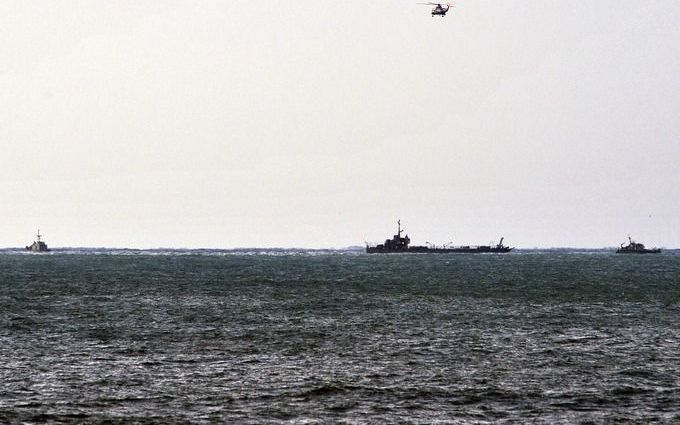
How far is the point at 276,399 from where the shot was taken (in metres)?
31.1

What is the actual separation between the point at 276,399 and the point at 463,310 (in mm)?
39642

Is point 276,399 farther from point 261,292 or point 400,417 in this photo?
point 261,292

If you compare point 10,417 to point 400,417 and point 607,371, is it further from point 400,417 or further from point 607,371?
point 607,371

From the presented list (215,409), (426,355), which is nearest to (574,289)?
(426,355)

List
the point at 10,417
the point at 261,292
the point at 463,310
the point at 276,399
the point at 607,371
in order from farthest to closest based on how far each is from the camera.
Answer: the point at 261,292
the point at 463,310
the point at 607,371
the point at 276,399
the point at 10,417

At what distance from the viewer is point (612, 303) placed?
250ft

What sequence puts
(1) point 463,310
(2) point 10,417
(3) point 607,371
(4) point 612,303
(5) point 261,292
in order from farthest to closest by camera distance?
(5) point 261,292 < (4) point 612,303 < (1) point 463,310 < (3) point 607,371 < (2) point 10,417

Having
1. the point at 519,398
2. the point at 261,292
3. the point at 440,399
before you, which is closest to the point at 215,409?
the point at 440,399

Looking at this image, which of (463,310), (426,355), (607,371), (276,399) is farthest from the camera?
(463,310)

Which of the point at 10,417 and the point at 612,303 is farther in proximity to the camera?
the point at 612,303

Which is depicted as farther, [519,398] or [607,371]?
[607,371]

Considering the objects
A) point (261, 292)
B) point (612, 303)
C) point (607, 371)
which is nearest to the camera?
point (607, 371)

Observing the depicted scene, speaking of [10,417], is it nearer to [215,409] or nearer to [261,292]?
[215,409]

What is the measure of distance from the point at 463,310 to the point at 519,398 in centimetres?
3720
